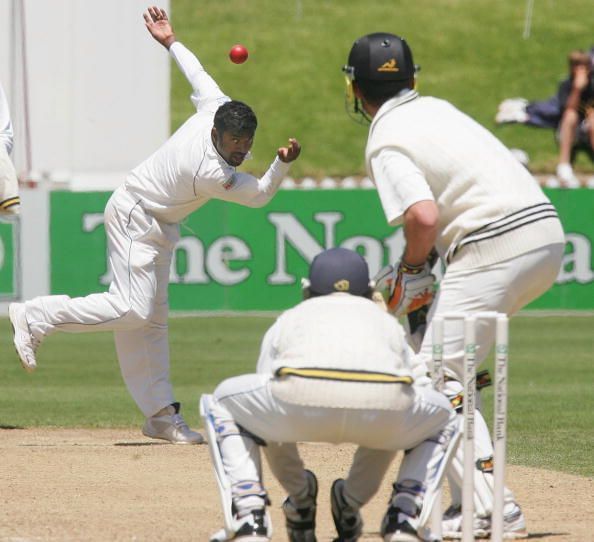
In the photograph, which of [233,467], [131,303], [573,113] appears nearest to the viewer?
[233,467]

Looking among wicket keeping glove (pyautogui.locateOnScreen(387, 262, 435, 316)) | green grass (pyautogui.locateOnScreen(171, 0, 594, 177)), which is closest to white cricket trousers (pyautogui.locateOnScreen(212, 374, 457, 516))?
wicket keeping glove (pyautogui.locateOnScreen(387, 262, 435, 316))

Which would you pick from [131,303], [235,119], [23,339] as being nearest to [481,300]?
[235,119]

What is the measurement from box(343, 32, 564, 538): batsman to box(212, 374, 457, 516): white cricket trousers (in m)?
0.64

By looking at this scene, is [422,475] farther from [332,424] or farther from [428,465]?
[332,424]

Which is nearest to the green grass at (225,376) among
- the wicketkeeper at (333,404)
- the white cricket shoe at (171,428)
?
the white cricket shoe at (171,428)

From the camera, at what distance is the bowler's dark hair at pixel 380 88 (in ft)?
21.8

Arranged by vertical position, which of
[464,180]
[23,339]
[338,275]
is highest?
[464,180]

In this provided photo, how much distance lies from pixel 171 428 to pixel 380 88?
352 cm

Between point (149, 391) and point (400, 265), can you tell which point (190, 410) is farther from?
point (400, 265)

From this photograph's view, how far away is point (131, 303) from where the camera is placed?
9031mm

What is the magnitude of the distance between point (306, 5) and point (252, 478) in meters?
35.4

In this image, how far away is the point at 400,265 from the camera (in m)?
6.66

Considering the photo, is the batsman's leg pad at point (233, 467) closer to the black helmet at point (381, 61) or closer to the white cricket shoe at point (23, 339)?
the black helmet at point (381, 61)

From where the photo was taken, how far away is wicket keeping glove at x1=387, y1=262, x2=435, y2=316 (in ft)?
21.7
